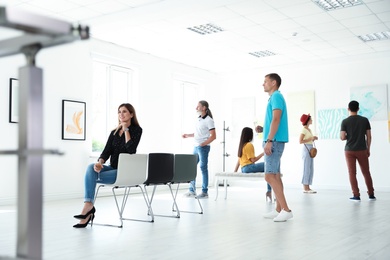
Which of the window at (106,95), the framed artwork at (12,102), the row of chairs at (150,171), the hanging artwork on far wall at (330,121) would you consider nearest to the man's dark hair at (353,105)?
the hanging artwork on far wall at (330,121)

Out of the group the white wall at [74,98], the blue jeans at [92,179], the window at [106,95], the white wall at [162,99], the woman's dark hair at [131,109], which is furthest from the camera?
the window at [106,95]

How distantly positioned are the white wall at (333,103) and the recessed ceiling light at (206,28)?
10.8ft

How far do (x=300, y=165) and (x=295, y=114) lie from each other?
3.88ft

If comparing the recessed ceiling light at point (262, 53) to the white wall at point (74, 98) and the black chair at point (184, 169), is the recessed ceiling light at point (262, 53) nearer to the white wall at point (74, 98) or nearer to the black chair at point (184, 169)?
the white wall at point (74, 98)

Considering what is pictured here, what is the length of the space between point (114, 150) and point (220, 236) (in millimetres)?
1438

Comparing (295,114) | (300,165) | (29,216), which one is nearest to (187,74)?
(295,114)

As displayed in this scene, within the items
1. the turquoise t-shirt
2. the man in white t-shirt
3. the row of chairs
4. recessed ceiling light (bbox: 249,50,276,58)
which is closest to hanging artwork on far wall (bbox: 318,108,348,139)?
recessed ceiling light (bbox: 249,50,276,58)

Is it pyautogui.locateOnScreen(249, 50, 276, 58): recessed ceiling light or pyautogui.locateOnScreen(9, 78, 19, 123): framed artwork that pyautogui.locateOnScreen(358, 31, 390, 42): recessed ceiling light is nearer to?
pyautogui.locateOnScreen(249, 50, 276, 58): recessed ceiling light

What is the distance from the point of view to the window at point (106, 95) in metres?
8.24

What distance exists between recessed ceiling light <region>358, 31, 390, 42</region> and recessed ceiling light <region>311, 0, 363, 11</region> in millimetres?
1850

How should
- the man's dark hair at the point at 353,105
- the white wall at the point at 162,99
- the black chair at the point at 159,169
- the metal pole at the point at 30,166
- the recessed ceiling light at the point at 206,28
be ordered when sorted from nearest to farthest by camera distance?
the metal pole at the point at 30,166 < the black chair at the point at 159,169 < the man's dark hair at the point at 353,105 < the white wall at the point at 162,99 < the recessed ceiling light at the point at 206,28

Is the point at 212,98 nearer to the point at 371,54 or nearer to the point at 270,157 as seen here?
the point at 371,54

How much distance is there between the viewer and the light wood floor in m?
2.97

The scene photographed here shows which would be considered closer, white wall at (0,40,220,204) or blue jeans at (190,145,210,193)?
white wall at (0,40,220,204)
